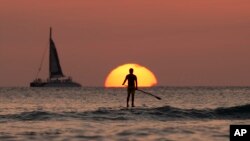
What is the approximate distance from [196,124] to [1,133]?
25.9 feet

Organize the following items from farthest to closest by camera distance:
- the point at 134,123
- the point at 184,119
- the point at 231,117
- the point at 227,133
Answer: the point at 231,117 → the point at 184,119 → the point at 134,123 → the point at 227,133

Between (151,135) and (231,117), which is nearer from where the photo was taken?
(151,135)

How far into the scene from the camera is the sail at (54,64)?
137m

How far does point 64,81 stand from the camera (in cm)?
16212

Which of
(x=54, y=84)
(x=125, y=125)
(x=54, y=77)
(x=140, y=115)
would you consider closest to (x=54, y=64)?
(x=54, y=77)

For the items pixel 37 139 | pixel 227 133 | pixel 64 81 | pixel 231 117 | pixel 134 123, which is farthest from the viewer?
pixel 64 81

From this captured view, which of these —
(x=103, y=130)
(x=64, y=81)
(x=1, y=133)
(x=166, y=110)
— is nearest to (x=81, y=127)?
(x=103, y=130)

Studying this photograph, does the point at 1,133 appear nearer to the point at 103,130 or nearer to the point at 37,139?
the point at 37,139

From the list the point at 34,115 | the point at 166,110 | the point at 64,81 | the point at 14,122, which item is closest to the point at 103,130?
the point at 14,122

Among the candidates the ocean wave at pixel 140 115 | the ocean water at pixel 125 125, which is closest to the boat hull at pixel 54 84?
the ocean water at pixel 125 125

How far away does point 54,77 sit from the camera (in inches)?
5792

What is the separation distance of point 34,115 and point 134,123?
19.4 ft

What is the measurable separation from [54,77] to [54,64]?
8.07 metres

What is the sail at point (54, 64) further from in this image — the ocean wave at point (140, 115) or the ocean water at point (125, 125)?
the ocean wave at point (140, 115)
